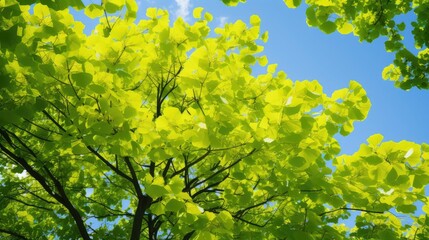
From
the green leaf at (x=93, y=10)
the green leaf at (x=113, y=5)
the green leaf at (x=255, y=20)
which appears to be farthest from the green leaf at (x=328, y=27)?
the green leaf at (x=93, y=10)

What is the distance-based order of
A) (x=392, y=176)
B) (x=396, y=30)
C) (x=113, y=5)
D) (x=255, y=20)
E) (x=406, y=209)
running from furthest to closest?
(x=396, y=30) → (x=255, y=20) → (x=406, y=209) → (x=113, y=5) → (x=392, y=176)

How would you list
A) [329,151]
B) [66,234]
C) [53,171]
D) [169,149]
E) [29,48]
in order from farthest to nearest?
1. [66,234]
2. [53,171]
3. [329,151]
4. [169,149]
5. [29,48]

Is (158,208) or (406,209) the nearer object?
(158,208)

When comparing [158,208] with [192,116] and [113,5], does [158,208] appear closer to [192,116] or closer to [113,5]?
[192,116]

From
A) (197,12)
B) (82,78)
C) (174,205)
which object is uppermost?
(197,12)

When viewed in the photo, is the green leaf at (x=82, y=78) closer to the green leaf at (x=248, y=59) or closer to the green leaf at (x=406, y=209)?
the green leaf at (x=248, y=59)

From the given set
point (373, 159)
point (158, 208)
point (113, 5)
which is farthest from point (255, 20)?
point (158, 208)

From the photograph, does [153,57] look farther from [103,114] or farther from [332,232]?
[332,232]

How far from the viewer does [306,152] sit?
288 cm

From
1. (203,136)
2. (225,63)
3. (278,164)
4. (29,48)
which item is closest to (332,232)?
(278,164)

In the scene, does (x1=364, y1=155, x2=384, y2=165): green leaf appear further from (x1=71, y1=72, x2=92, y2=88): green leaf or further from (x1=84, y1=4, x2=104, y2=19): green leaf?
(x1=84, y1=4, x2=104, y2=19): green leaf

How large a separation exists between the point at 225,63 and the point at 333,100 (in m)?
1.02

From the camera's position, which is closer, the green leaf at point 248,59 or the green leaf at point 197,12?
the green leaf at point 248,59

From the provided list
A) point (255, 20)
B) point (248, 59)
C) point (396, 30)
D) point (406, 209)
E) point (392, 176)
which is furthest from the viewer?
point (396, 30)
